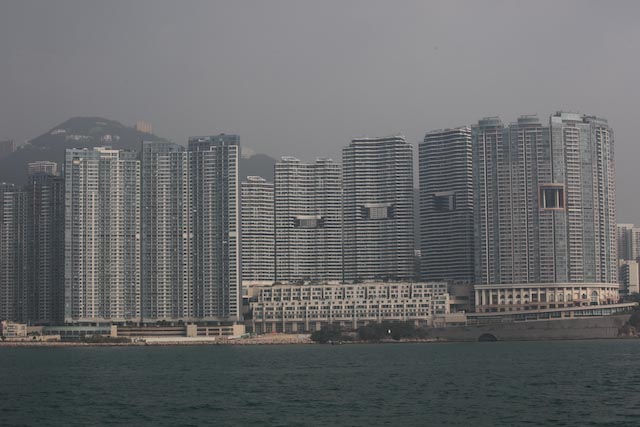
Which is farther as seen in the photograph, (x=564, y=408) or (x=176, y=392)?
(x=176, y=392)

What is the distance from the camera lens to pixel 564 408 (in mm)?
80688

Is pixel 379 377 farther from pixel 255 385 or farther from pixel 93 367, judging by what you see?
pixel 93 367

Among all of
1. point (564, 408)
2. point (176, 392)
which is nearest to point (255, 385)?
point (176, 392)

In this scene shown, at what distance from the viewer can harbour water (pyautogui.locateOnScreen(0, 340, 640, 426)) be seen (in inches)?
3044

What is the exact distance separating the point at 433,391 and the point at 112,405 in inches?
1034

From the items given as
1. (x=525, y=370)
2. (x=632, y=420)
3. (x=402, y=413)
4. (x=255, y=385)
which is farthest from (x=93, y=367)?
(x=632, y=420)

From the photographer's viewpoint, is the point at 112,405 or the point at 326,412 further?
the point at 112,405

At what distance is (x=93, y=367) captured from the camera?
14512 centimetres

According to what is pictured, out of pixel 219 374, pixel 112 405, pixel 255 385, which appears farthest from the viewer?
pixel 219 374

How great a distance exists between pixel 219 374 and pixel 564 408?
5381 centimetres

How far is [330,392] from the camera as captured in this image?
319 feet

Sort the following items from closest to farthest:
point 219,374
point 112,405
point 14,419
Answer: point 14,419, point 112,405, point 219,374

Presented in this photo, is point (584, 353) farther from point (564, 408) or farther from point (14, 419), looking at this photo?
point (14, 419)

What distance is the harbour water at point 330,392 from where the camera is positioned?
77312 mm
